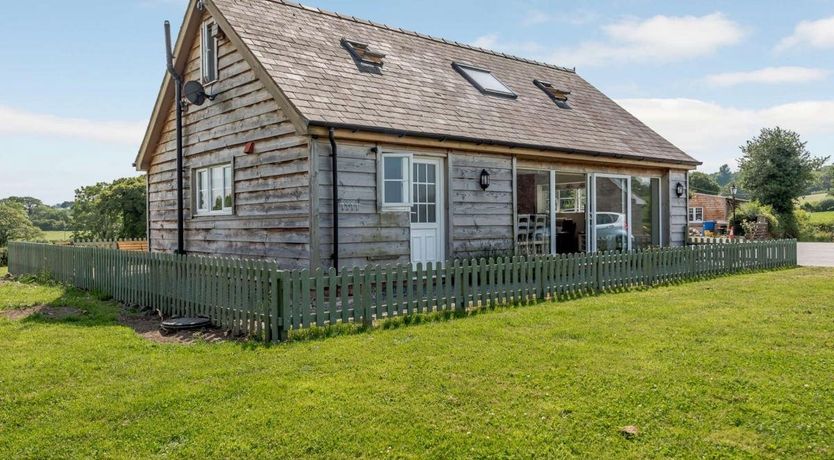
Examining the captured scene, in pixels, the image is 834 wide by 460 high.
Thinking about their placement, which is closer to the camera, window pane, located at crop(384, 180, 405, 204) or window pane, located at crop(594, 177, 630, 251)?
window pane, located at crop(384, 180, 405, 204)

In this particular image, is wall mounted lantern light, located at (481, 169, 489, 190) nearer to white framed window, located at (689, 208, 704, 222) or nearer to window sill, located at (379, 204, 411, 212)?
window sill, located at (379, 204, 411, 212)

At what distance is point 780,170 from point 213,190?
39305 mm

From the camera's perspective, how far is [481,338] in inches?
277

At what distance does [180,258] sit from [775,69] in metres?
21.0

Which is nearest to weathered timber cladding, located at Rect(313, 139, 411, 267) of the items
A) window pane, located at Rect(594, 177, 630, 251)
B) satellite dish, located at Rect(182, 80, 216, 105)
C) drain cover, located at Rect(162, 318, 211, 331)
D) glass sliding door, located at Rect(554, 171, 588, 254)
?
drain cover, located at Rect(162, 318, 211, 331)

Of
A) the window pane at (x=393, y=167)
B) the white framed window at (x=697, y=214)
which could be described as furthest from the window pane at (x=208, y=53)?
the white framed window at (x=697, y=214)

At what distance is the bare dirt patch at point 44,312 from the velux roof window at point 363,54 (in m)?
7.43

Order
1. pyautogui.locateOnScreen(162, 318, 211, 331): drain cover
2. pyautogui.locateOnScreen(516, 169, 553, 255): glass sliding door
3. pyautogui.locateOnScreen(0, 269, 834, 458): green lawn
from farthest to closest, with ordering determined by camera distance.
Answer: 1. pyautogui.locateOnScreen(516, 169, 553, 255): glass sliding door
2. pyautogui.locateOnScreen(162, 318, 211, 331): drain cover
3. pyautogui.locateOnScreen(0, 269, 834, 458): green lawn

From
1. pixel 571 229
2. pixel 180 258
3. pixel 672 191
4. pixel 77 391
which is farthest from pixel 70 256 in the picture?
pixel 672 191

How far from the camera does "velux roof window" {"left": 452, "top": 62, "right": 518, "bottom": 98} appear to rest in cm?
1505

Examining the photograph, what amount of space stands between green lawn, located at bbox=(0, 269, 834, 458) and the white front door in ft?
12.5

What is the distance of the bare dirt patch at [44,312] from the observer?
9199mm

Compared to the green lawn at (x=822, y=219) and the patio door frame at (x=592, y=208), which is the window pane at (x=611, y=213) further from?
the green lawn at (x=822, y=219)

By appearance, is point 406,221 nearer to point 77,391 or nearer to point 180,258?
point 180,258
